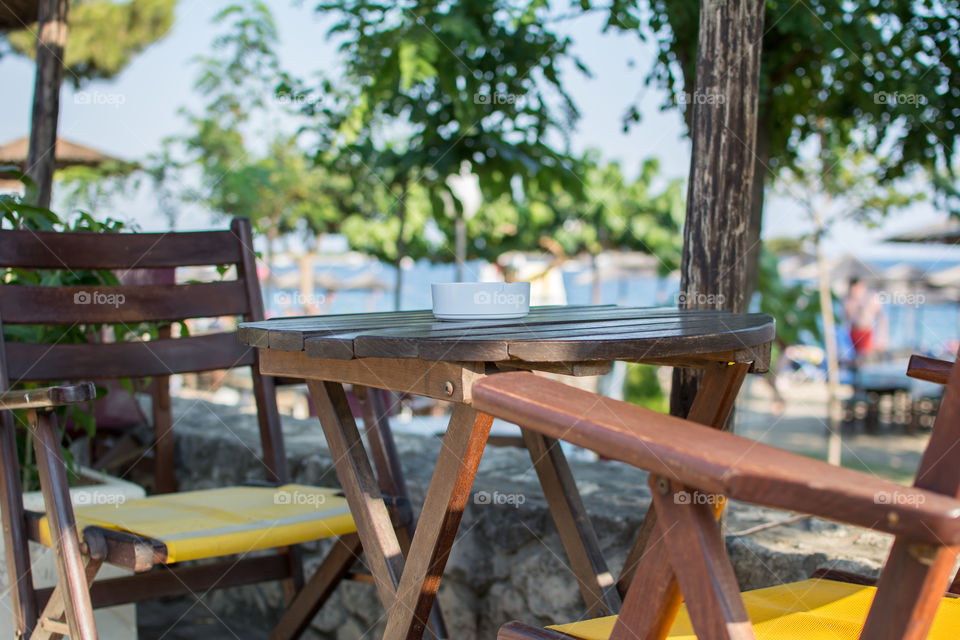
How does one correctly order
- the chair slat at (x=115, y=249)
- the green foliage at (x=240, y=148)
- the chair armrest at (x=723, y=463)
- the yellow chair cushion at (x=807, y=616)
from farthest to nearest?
the green foliage at (x=240, y=148)
the chair slat at (x=115, y=249)
the yellow chair cushion at (x=807, y=616)
the chair armrest at (x=723, y=463)

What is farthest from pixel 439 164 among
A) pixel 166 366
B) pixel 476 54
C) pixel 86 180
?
pixel 86 180

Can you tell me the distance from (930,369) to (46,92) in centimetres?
276

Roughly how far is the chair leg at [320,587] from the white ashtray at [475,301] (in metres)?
0.50

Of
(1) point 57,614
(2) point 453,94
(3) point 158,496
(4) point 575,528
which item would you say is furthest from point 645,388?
(1) point 57,614

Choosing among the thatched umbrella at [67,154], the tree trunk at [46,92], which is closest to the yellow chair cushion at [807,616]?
the tree trunk at [46,92]

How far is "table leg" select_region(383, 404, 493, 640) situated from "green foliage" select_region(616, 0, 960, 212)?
6.95ft

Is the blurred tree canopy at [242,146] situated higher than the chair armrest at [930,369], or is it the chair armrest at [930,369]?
the blurred tree canopy at [242,146]

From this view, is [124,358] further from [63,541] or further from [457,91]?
[457,91]

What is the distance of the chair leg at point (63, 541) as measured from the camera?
4.49ft

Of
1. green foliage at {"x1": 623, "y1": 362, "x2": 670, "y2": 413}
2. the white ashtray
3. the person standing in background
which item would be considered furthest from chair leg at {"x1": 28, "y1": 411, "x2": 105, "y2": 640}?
the person standing in background

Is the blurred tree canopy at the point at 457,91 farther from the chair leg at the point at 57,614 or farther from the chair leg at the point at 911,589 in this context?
the chair leg at the point at 911,589

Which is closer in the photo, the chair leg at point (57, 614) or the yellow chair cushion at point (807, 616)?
the yellow chair cushion at point (807, 616)

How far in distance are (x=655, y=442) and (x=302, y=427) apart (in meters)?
2.50

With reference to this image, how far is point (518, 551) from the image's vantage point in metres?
1.99
